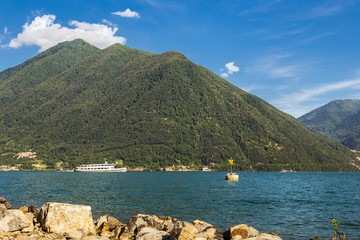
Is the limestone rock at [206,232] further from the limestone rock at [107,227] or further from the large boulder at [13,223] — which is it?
the large boulder at [13,223]

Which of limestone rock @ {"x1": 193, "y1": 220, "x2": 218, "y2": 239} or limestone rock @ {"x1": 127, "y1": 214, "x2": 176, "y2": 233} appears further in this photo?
limestone rock @ {"x1": 127, "y1": 214, "x2": 176, "y2": 233}

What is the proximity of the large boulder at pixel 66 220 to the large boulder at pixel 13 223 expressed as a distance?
3.95 ft

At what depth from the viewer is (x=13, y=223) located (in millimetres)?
21797

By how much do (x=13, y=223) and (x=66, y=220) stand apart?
389 centimetres

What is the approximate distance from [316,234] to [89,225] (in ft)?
76.1

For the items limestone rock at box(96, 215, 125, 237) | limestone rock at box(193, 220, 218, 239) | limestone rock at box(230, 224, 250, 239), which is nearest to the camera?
limestone rock at box(230, 224, 250, 239)

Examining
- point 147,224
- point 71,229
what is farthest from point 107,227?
point 71,229

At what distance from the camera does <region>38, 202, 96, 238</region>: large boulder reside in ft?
71.7

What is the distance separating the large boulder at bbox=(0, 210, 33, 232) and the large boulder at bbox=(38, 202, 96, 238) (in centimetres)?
121

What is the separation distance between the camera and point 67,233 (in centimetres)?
2141

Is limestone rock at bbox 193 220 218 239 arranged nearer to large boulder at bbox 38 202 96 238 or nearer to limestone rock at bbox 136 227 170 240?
limestone rock at bbox 136 227 170 240

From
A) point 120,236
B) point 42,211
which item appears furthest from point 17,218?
point 120,236

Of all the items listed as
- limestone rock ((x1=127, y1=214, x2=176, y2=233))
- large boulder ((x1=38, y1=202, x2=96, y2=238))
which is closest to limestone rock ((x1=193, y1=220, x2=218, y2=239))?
limestone rock ((x1=127, y1=214, x2=176, y2=233))

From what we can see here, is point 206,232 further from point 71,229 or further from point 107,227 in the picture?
point 71,229
